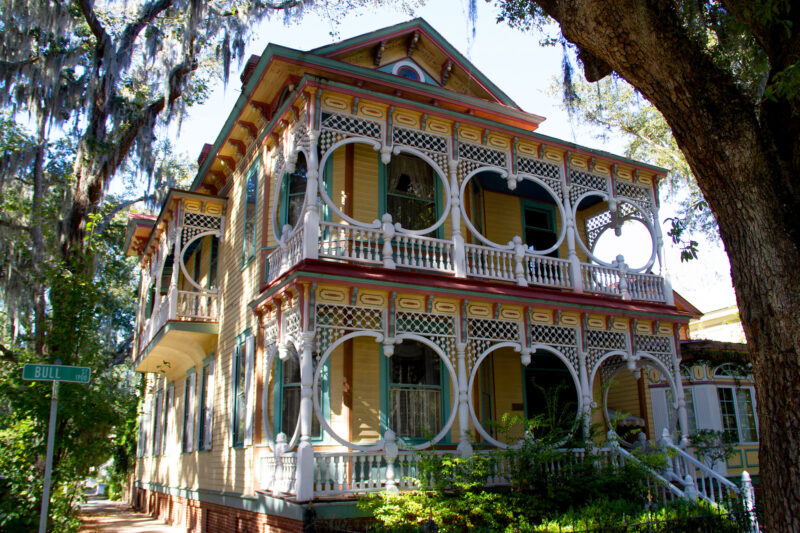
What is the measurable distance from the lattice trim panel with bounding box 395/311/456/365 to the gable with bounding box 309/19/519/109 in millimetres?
5881

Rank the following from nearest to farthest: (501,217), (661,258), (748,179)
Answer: (748,179)
(661,258)
(501,217)

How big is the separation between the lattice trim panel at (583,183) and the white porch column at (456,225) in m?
2.94

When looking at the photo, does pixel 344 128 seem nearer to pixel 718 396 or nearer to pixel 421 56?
pixel 421 56

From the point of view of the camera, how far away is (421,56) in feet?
49.1

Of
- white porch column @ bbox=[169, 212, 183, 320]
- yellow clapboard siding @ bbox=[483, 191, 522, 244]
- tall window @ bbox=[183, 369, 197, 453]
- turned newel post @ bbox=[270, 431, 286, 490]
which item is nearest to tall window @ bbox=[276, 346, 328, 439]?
turned newel post @ bbox=[270, 431, 286, 490]

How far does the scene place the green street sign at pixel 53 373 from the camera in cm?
737

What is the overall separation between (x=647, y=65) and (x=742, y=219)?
5.79 feet

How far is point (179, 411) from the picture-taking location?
1812cm

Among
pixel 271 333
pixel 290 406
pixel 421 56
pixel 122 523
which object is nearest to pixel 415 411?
pixel 290 406

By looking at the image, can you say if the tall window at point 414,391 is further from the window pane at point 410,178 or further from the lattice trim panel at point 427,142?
the lattice trim panel at point 427,142

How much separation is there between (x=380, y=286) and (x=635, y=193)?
738cm

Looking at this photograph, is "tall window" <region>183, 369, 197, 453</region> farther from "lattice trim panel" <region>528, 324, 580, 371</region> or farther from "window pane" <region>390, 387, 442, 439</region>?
"lattice trim panel" <region>528, 324, 580, 371</region>

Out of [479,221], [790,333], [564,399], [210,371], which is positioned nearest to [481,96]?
[479,221]

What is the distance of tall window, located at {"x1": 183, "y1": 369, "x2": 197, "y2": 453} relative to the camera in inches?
637
